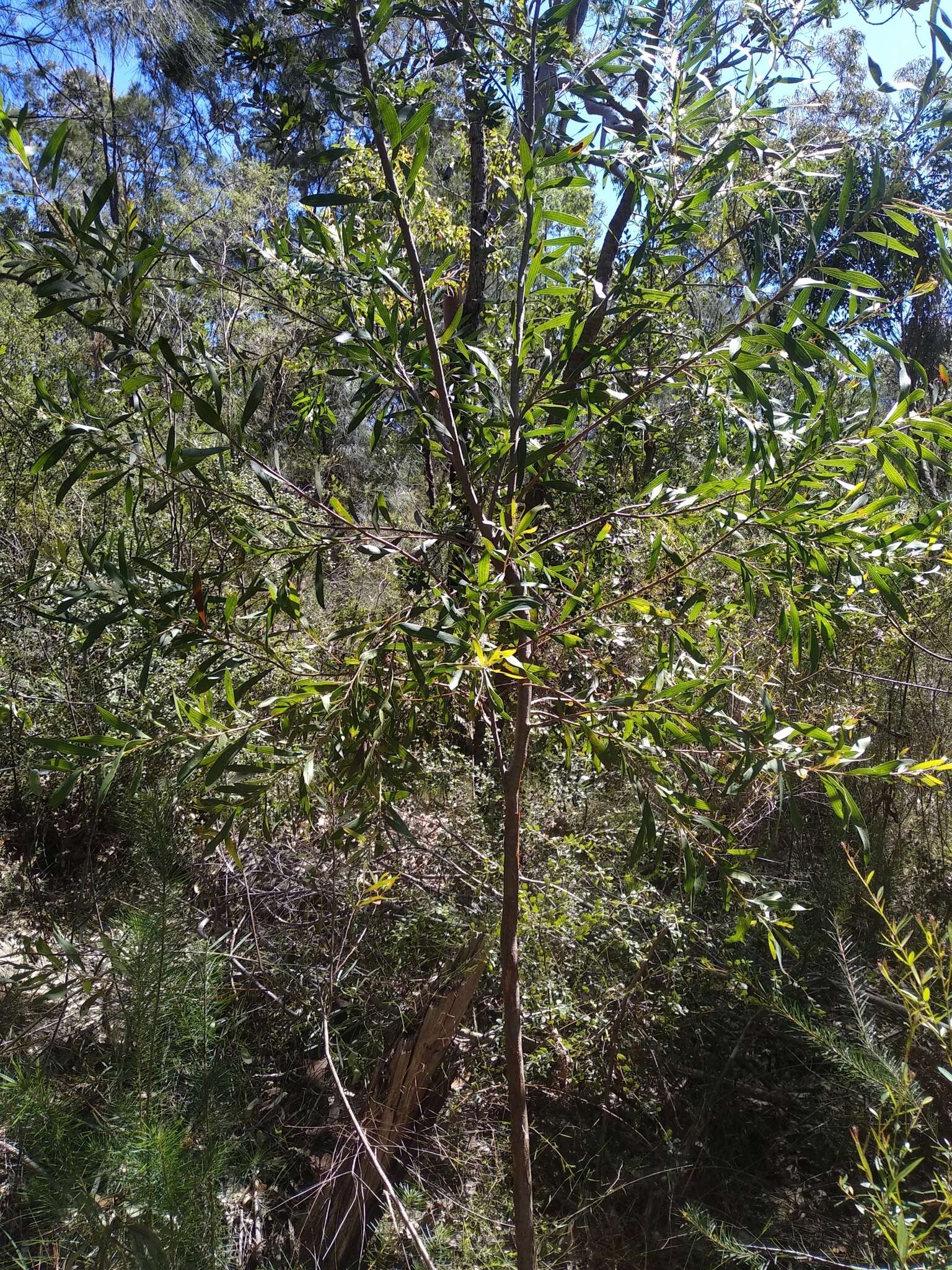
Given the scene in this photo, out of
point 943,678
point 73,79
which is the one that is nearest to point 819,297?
point 943,678

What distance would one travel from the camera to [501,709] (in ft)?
A: 4.79

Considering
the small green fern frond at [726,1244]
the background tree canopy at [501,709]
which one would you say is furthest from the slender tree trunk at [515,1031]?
the small green fern frond at [726,1244]

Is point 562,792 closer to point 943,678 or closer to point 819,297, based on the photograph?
point 943,678

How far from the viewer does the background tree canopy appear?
1.33 m

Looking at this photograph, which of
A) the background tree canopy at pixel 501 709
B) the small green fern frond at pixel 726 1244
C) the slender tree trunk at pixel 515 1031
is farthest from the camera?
the small green fern frond at pixel 726 1244

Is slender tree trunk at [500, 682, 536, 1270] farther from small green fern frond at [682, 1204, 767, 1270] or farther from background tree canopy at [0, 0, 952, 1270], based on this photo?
small green fern frond at [682, 1204, 767, 1270]

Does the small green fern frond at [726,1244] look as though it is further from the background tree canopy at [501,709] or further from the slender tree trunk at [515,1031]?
the slender tree trunk at [515,1031]

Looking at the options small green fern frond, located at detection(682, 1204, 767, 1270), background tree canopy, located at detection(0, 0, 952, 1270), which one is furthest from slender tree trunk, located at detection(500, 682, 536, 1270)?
small green fern frond, located at detection(682, 1204, 767, 1270)

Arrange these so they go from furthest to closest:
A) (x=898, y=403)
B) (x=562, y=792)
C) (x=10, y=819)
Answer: (x=10, y=819)
(x=562, y=792)
(x=898, y=403)

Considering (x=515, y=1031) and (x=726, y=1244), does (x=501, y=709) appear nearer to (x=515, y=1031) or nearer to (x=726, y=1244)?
(x=515, y=1031)

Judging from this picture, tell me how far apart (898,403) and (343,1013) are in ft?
8.49

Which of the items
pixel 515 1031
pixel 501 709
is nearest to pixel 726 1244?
pixel 515 1031

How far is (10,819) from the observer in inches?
148

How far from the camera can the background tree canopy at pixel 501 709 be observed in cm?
133
